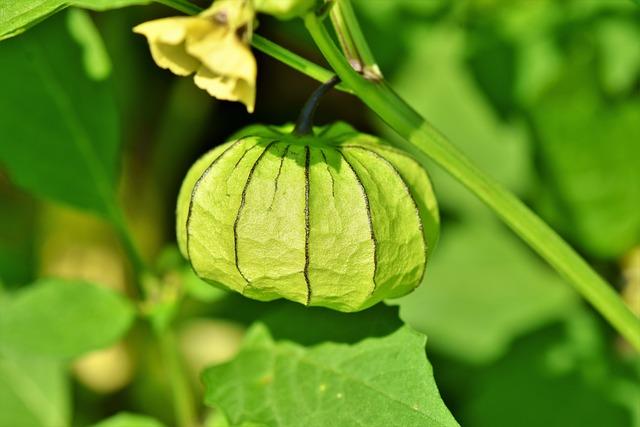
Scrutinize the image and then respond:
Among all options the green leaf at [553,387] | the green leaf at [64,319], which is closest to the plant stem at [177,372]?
the green leaf at [64,319]

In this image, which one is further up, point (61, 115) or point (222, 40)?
point (222, 40)

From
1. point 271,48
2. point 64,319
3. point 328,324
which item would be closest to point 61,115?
point 64,319

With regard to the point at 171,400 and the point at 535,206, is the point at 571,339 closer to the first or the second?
the point at 535,206

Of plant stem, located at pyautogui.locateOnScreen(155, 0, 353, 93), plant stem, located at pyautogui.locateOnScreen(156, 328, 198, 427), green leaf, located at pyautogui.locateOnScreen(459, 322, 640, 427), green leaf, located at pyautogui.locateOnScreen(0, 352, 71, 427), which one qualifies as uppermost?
plant stem, located at pyautogui.locateOnScreen(155, 0, 353, 93)

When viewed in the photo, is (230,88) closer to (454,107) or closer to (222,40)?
(222,40)

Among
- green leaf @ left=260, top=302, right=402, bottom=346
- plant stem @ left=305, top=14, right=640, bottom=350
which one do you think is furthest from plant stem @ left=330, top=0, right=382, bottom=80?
green leaf @ left=260, top=302, right=402, bottom=346

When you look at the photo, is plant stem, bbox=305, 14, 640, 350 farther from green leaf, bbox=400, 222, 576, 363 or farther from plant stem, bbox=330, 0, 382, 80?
green leaf, bbox=400, 222, 576, 363
